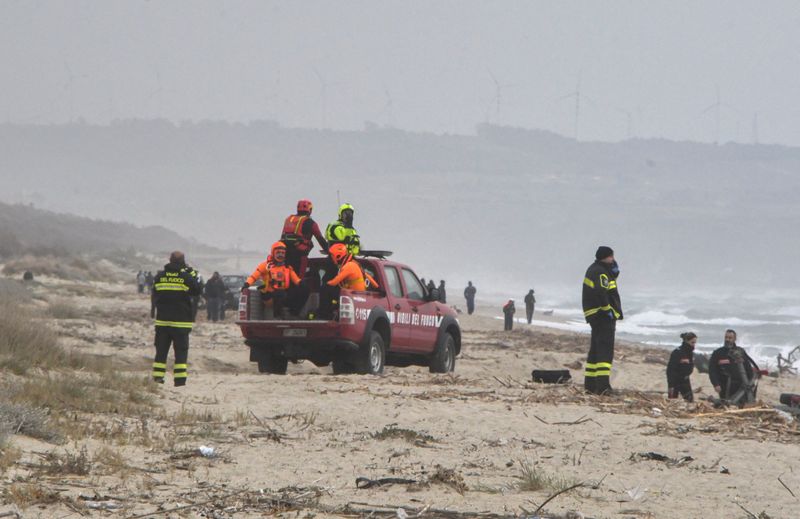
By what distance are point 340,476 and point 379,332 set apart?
7.81m

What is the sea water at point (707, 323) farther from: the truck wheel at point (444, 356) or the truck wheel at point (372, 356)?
the truck wheel at point (372, 356)

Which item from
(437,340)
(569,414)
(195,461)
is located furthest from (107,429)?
(437,340)

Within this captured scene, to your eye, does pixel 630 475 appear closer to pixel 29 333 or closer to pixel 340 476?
pixel 340 476

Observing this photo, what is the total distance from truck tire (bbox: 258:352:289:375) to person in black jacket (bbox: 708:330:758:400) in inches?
220

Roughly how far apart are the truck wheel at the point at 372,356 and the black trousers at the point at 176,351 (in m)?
2.86

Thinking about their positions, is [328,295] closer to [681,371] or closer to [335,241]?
[335,241]

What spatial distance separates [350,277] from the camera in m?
15.0

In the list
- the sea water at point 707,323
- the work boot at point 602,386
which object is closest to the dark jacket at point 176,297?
the work boot at point 602,386

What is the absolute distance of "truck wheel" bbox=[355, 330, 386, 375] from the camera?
15.4 meters

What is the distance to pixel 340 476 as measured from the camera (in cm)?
827

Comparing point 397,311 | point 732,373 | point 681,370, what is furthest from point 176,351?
point 732,373

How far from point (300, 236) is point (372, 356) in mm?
1904

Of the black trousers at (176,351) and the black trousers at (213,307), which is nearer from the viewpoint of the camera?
the black trousers at (176,351)

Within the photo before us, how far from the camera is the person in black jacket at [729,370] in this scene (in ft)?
45.3
